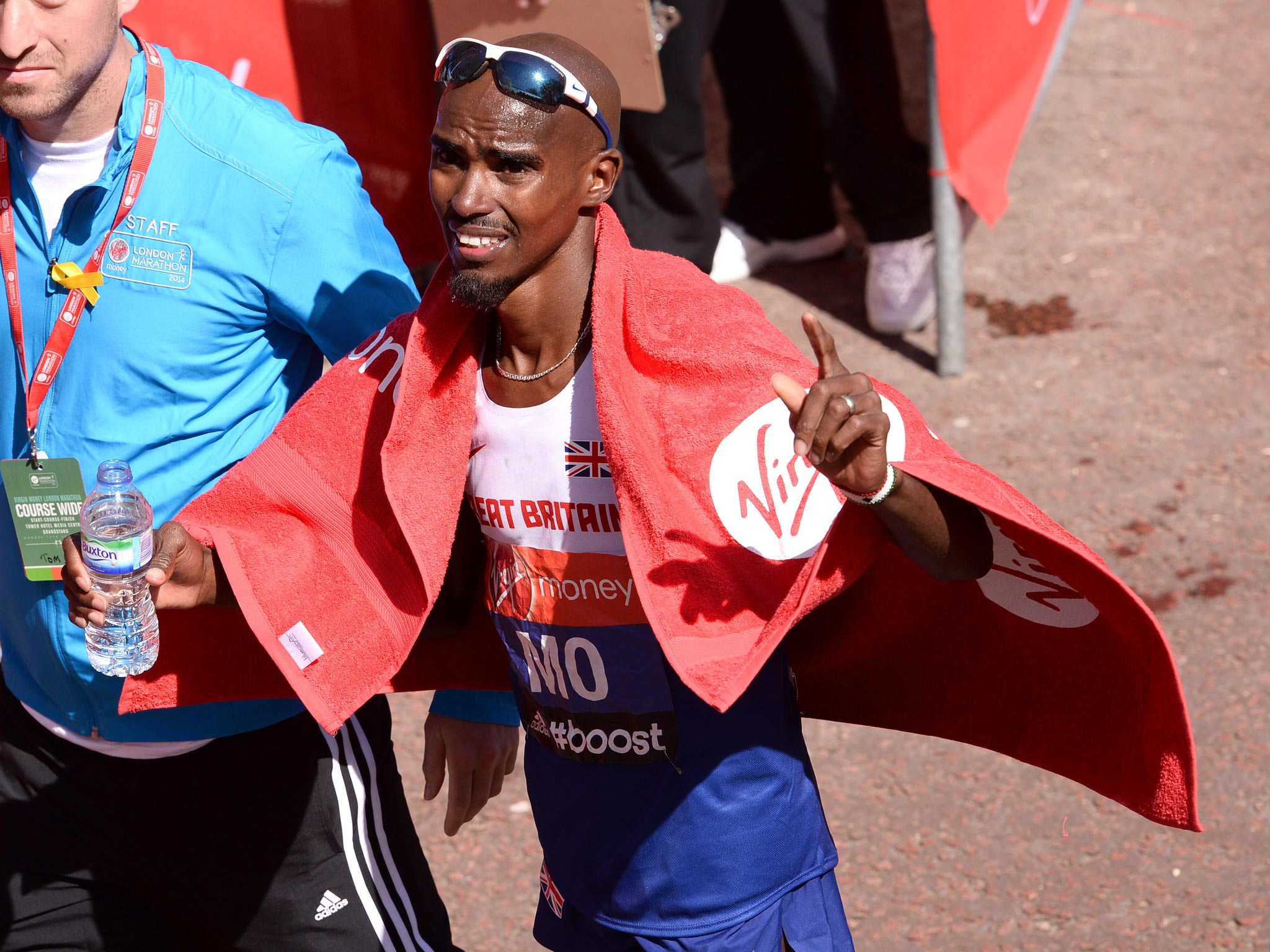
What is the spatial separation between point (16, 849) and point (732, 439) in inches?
66.4

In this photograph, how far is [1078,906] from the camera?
4.03 m

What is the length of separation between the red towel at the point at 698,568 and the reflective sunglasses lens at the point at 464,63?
320 mm

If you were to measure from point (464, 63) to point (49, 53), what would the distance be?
811 millimetres

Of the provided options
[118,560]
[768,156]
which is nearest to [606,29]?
[768,156]

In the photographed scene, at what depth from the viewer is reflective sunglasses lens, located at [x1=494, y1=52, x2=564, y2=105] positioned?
2404mm

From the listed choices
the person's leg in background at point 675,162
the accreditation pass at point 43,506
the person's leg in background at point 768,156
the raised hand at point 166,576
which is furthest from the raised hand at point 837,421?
the person's leg in background at point 768,156

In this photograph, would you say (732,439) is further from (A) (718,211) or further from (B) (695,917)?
(A) (718,211)

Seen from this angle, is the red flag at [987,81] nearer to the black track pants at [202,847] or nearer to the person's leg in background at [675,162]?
the person's leg in background at [675,162]

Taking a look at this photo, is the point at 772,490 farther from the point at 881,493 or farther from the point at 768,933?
the point at 768,933

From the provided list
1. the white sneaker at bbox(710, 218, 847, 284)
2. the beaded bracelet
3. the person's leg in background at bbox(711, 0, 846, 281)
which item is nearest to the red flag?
the person's leg in background at bbox(711, 0, 846, 281)

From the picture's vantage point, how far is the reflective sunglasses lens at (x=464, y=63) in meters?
2.44

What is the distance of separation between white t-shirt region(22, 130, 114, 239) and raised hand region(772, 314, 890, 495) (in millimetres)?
1455

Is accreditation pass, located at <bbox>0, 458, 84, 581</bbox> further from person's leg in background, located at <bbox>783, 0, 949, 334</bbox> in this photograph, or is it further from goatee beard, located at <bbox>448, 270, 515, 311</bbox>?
person's leg in background, located at <bbox>783, 0, 949, 334</bbox>

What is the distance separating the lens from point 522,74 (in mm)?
2404
